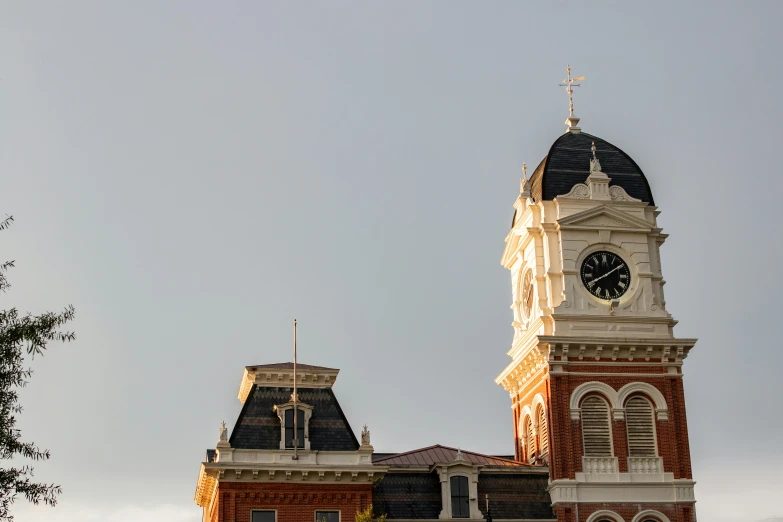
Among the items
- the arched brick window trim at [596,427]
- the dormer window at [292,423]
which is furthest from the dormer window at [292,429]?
the arched brick window trim at [596,427]

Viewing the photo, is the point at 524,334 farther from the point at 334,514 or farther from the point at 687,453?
the point at 334,514

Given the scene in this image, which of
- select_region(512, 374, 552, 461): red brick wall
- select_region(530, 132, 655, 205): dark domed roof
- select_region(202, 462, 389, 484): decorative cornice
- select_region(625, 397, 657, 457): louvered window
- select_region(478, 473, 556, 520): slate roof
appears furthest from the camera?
select_region(530, 132, 655, 205): dark domed roof

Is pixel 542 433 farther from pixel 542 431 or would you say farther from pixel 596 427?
pixel 596 427

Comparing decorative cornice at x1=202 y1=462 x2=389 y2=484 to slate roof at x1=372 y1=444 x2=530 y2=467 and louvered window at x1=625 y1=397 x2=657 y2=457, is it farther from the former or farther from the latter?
louvered window at x1=625 y1=397 x2=657 y2=457

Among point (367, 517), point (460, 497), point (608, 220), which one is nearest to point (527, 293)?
point (608, 220)

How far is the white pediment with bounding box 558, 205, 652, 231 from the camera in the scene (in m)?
50.2

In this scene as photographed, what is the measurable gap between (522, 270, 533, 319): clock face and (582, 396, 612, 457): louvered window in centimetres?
605

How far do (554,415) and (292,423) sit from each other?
33.5 feet

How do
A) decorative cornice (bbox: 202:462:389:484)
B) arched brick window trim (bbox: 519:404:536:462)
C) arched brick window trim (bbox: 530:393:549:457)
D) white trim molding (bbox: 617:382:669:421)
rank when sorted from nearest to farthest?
1. decorative cornice (bbox: 202:462:389:484)
2. white trim molding (bbox: 617:382:669:421)
3. arched brick window trim (bbox: 530:393:549:457)
4. arched brick window trim (bbox: 519:404:536:462)

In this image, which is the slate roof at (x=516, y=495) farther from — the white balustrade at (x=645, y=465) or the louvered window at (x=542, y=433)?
the white balustrade at (x=645, y=465)

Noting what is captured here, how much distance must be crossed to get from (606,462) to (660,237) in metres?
10.3

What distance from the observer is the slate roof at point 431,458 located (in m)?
48.2

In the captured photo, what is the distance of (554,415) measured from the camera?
154ft

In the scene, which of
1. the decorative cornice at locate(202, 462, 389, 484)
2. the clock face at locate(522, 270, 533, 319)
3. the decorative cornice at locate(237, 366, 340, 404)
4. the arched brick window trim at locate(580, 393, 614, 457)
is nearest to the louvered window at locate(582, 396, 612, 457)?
the arched brick window trim at locate(580, 393, 614, 457)
